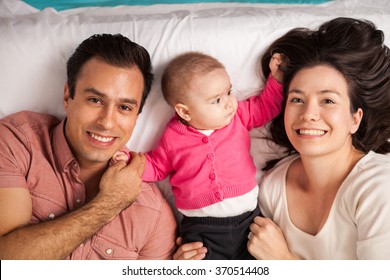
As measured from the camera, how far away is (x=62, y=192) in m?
1.44

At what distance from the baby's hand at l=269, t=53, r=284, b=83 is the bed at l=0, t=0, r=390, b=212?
0.07 m

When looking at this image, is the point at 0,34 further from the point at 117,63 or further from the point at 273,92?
the point at 273,92

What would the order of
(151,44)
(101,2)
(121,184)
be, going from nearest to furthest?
(121,184) → (151,44) → (101,2)

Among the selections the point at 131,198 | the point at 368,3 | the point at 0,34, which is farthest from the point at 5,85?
the point at 368,3

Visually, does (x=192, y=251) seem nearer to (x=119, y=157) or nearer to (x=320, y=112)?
(x=119, y=157)

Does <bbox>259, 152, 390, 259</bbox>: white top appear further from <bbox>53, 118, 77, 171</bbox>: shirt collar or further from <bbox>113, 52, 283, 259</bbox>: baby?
<bbox>53, 118, 77, 171</bbox>: shirt collar

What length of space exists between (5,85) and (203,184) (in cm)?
74

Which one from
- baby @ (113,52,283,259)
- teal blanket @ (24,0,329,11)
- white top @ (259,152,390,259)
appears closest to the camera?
white top @ (259,152,390,259)

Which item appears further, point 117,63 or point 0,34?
point 0,34

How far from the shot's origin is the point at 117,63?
1370 millimetres

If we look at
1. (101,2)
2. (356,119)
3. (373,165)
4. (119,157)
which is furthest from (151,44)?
(373,165)

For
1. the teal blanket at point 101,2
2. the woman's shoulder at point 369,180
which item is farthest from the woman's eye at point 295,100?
the teal blanket at point 101,2

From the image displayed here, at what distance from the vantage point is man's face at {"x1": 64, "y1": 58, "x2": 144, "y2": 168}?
4.42 feet

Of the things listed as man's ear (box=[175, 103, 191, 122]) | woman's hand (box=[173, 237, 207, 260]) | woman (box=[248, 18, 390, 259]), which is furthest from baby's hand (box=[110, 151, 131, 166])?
woman (box=[248, 18, 390, 259])
